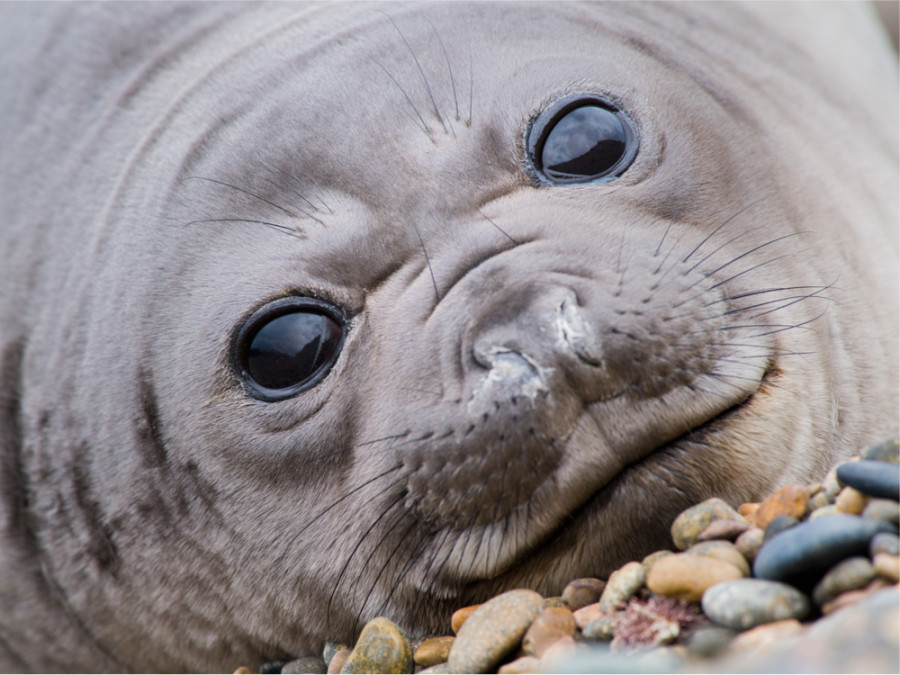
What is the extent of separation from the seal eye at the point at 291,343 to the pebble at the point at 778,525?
117 cm

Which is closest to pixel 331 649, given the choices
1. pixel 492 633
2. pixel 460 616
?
pixel 460 616

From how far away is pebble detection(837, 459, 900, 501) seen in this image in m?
1.57

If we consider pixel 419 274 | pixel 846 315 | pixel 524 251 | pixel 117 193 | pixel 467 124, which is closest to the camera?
pixel 524 251

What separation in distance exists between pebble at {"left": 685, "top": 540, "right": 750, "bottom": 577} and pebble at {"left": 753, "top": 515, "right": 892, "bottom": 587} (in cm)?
10

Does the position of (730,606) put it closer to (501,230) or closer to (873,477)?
(873,477)

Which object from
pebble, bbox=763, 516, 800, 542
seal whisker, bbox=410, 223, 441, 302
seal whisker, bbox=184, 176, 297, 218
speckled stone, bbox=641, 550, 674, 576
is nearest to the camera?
pebble, bbox=763, 516, 800, 542

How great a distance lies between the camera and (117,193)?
2945 mm

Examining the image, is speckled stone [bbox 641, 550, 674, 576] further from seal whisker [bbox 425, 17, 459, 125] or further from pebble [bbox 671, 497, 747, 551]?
seal whisker [bbox 425, 17, 459, 125]

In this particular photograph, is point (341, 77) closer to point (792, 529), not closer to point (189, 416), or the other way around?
point (189, 416)

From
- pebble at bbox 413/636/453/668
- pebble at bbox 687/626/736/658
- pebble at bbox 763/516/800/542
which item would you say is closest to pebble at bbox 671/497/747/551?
pebble at bbox 763/516/800/542

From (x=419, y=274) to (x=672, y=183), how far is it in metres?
0.74

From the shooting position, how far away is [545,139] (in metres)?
2.45

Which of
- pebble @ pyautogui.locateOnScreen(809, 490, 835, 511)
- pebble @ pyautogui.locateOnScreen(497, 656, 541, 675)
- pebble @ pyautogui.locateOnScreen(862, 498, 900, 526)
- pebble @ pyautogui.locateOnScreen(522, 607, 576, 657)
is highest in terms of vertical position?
pebble @ pyautogui.locateOnScreen(862, 498, 900, 526)

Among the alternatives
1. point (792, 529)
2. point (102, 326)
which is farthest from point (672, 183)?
point (102, 326)
